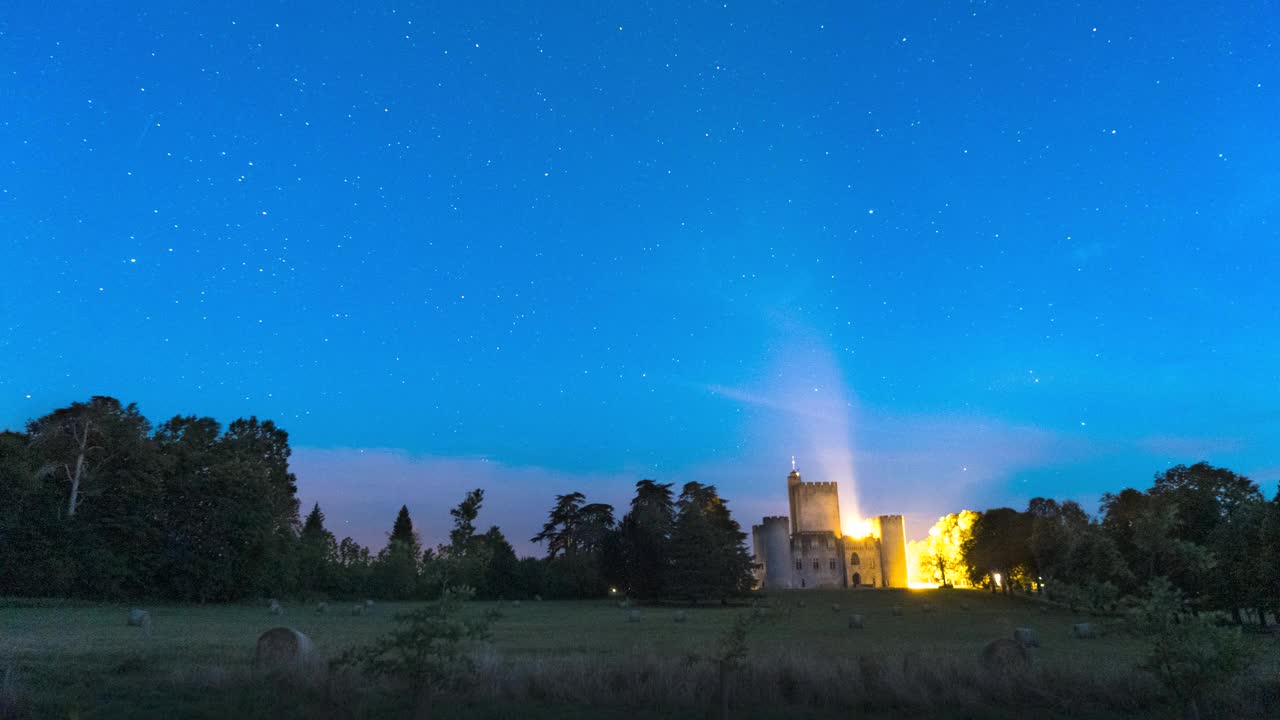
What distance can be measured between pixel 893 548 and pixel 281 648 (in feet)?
324

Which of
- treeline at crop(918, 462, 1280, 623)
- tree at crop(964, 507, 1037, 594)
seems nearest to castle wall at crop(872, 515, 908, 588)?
tree at crop(964, 507, 1037, 594)

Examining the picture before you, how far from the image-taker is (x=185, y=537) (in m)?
47.0

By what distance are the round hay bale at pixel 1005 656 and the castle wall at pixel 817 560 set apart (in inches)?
3547

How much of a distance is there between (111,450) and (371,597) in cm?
1950

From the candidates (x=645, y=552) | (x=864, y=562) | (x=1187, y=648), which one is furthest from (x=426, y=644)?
(x=864, y=562)

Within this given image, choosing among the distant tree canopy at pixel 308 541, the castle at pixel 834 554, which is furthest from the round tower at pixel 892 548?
the distant tree canopy at pixel 308 541

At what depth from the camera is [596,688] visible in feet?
42.3

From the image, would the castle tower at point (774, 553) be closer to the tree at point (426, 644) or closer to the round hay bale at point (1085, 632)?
the round hay bale at point (1085, 632)

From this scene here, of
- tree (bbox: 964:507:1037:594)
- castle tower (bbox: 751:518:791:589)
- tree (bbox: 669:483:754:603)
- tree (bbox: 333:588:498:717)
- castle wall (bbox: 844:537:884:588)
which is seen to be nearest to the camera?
tree (bbox: 333:588:498:717)

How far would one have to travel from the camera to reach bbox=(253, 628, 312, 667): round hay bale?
15039 mm

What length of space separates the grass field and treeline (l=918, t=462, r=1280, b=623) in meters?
4.58

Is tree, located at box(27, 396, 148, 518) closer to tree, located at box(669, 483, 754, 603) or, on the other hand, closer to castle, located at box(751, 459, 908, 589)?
tree, located at box(669, 483, 754, 603)

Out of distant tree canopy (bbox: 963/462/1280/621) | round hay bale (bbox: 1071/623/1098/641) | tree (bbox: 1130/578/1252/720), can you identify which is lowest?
round hay bale (bbox: 1071/623/1098/641)

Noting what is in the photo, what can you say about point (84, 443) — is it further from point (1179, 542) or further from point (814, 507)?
point (814, 507)
